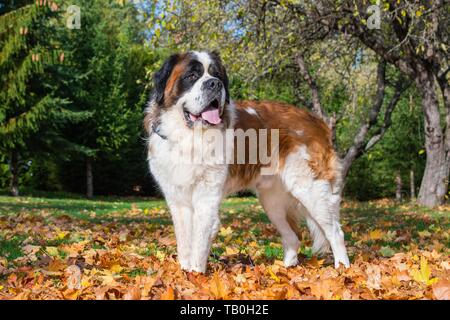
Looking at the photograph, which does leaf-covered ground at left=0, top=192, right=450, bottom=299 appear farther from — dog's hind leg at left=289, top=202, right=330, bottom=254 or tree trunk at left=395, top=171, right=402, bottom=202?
tree trunk at left=395, top=171, right=402, bottom=202

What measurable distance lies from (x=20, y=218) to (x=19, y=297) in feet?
19.8

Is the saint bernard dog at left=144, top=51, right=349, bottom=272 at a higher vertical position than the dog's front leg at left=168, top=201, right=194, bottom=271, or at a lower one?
higher

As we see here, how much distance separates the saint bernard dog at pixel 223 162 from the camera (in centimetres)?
430

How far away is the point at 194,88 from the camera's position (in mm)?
4285

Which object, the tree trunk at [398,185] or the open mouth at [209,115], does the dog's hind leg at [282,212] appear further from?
the tree trunk at [398,185]

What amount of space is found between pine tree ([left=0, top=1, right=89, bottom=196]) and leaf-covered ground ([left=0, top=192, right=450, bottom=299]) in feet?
41.0

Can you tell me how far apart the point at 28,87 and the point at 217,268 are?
704 inches

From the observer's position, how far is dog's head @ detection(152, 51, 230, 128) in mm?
4266

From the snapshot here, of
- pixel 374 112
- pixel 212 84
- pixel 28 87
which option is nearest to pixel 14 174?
pixel 28 87

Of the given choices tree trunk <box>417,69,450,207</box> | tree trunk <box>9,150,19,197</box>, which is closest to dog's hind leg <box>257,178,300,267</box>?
tree trunk <box>417,69,450,207</box>

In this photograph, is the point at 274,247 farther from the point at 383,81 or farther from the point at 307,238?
the point at 383,81

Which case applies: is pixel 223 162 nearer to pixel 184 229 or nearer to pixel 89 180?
pixel 184 229

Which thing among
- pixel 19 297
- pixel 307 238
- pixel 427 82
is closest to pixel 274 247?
pixel 307 238

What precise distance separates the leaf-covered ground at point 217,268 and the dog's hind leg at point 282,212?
159 millimetres
